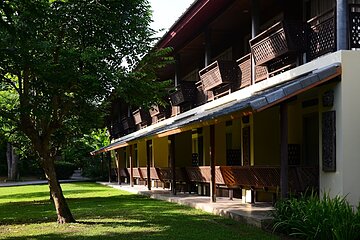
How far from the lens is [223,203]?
14.5 m

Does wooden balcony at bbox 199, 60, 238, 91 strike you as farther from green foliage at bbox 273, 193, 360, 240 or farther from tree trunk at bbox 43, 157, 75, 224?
green foliage at bbox 273, 193, 360, 240

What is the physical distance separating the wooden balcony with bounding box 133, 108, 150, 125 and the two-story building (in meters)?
6.25

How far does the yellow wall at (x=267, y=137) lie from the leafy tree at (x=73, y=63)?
3.19 meters

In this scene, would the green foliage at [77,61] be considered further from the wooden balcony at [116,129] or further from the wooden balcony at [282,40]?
the wooden balcony at [116,129]

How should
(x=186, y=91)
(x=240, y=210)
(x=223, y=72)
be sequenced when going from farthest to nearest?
(x=186, y=91)
(x=223, y=72)
(x=240, y=210)

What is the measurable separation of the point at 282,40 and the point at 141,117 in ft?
61.7

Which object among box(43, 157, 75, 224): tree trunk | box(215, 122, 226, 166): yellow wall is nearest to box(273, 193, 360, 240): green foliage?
box(43, 157, 75, 224): tree trunk

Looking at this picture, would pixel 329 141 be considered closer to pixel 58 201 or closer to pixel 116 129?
pixel 58 201

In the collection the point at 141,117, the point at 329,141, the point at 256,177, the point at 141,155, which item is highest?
the point at 141,117

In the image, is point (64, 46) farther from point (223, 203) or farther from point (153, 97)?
point (223, 203)

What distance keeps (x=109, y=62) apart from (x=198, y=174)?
6445 mm

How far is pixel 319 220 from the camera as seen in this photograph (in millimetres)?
8234

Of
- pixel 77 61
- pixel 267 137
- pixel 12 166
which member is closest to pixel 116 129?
pixel 12 166

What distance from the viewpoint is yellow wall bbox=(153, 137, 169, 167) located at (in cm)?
2584
